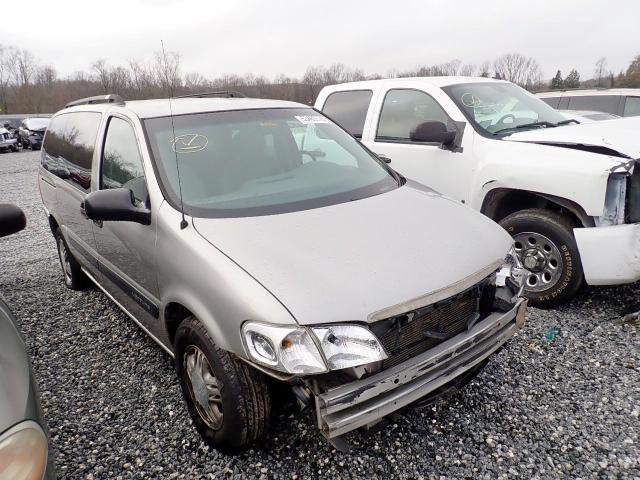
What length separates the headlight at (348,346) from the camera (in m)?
1.79

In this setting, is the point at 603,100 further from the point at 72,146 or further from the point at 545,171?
the point at 72,146

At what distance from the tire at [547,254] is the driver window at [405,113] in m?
1.35

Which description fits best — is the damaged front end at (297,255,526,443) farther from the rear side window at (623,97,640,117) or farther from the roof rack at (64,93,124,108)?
the rear side window at (623,97,640,117)

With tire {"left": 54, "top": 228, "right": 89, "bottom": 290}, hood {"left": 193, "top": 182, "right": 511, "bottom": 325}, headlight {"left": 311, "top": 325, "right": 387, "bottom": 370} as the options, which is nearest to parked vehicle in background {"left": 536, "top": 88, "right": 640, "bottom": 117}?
hood {"left": 193, "top": 182, "right": 511, "bottom": 325}

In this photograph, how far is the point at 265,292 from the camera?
6.09 ft

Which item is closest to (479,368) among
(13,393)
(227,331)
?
(227,331)

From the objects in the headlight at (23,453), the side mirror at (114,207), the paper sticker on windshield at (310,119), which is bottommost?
the headlight at (23,453)

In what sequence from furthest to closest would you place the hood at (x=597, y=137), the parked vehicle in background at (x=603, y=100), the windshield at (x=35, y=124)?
the windshield at (x=35, y=124), the parked vehicle in background at (x=603, y=100), the hood at (x=597, y=137)

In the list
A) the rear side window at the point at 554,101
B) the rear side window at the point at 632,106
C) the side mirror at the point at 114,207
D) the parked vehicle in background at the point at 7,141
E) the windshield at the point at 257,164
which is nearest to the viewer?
the side mirror at the point at 114,207

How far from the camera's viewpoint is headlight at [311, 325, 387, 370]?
1.79m

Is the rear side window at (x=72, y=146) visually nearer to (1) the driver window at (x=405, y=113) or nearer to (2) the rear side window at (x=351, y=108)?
(2) the rear side window at (x=351, y=108)

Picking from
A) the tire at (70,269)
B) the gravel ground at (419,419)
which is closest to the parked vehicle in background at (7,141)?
the tire at (70,269)

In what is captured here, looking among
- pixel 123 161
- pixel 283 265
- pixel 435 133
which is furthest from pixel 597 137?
pixel 123 161

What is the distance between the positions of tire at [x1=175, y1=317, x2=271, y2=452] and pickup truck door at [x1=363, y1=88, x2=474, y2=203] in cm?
289
